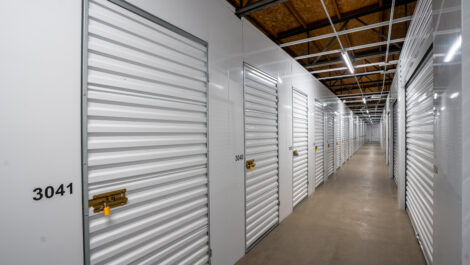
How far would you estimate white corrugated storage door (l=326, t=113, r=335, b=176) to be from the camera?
8.15m

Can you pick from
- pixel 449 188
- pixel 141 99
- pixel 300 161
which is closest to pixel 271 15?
pixel 300 161

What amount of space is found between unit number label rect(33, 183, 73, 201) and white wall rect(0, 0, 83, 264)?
2 centimetres

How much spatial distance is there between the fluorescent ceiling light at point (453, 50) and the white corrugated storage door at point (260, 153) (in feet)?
7.14

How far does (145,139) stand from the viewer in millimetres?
1819

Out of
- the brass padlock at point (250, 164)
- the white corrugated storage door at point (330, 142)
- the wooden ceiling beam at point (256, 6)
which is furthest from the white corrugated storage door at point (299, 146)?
the white corrugated storage door at point (330, 142)

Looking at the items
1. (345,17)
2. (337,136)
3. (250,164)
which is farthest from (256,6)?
(337,136)

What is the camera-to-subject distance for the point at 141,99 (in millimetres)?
1786

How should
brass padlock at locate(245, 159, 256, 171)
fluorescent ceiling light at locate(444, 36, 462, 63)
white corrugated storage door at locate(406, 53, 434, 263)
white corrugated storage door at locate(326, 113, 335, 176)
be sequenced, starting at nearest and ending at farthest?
fluorescent ceiling light at locate(444, 36, 462, 63) < white corrugated storage door at locate(406, 53, 434, 263) < brass padlock at locate(245, 159, 256, 171) < white corrugated storage door at locate(326, 113, 335, 176)

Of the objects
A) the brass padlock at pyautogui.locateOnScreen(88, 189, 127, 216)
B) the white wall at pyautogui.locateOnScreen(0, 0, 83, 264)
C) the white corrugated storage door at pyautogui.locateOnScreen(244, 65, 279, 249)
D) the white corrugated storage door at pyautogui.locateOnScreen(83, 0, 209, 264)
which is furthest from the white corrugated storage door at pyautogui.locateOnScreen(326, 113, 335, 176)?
the white wall at pyautogui.locateOnScreen(0, 0, 83, 264)

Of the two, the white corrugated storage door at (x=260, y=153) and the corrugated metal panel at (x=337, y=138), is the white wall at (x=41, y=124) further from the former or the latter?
the corrugated metal panel at (x=337, y=138)

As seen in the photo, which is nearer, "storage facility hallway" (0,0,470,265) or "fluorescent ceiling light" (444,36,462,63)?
"storage facility hallway" (0,0,470,265)

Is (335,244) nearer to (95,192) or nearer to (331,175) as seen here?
(95,192)

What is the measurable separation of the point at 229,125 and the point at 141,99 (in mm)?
1278

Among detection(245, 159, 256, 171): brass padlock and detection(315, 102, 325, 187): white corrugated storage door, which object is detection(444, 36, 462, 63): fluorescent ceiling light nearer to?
detection(245, 159, 256, 171): brass padlock
